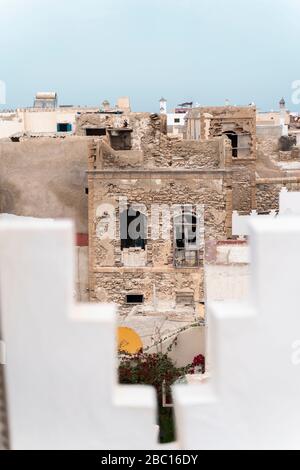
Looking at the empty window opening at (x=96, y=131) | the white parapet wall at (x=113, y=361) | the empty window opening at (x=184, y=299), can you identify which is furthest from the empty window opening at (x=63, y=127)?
the white parapet wall at (x=113, y=361)

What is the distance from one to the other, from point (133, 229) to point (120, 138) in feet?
17.8

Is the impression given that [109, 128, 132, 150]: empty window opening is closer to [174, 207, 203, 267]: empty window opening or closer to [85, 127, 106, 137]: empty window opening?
[85, 127, 106, 137]: empty window opening

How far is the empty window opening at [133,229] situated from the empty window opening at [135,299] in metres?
1.24

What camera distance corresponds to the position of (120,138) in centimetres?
2250

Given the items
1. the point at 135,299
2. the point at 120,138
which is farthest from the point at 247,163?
the point at 135,299

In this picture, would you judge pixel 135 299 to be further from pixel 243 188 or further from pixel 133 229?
pixel 243 188

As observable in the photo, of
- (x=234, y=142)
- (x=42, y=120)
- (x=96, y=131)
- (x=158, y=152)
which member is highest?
(x=42, y=120)

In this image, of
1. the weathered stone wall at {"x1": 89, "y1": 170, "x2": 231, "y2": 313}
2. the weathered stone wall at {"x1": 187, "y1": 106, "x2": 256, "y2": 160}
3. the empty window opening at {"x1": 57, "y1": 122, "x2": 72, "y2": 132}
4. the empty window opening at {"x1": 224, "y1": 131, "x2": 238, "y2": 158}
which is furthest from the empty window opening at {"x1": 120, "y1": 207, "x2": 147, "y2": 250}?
the empty window opening at {"x1": 57, "y1": 122, "x2": 72, "y2": 132}

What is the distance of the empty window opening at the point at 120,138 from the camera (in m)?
22.2

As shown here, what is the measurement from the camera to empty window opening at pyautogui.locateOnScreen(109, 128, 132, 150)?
2225 centimetres

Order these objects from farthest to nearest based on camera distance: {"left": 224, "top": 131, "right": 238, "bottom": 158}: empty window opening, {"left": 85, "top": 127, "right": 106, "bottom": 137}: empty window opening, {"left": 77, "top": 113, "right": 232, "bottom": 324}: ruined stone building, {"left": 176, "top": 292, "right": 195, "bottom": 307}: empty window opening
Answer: {"left": 224, "top": 131, "right": 238, "bottom": 158}: empty window opening → {"left": 85, "top": 127, "right": 106, "bottom": 137}: empty window opening → {"left": 176, "top": 292, "right": 195, "bottom": 307}: empty window opening → {"left": 77, "top": 113, "right": 232, "bottom": 324}: ruined stone building

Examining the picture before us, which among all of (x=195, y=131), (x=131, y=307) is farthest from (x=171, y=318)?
(x=195, y=131)

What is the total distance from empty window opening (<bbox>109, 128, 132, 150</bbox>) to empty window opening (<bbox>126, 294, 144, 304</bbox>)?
570 cm

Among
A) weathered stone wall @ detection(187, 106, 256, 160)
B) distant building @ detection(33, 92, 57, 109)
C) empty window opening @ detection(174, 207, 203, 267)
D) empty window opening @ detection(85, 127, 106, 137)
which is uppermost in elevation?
distant building @ detection(33, 92, 57, 109)
